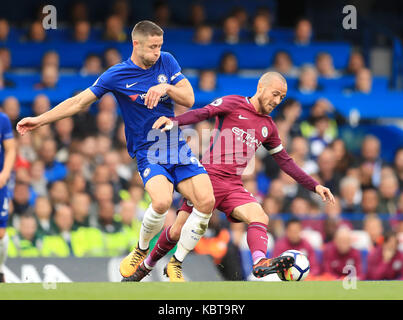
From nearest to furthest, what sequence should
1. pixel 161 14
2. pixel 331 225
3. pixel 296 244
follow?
pixel 296 244 < pixel 331 225 < pixel 161 14

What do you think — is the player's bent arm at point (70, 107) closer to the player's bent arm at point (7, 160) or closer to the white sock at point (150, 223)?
the white sock at point (150, 223)

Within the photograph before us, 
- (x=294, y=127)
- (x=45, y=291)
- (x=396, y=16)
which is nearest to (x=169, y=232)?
(x=45, y=291)

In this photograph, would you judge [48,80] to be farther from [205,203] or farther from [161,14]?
[205,203]

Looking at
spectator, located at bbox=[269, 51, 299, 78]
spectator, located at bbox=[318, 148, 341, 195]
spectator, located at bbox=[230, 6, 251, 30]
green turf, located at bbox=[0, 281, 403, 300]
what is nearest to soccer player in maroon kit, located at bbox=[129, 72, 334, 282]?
green turf, located at bbox=[0, 281, 403, 300]

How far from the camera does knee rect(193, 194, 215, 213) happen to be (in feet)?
22.5

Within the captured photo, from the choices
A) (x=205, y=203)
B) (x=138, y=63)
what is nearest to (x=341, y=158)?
(x=205, y=203)

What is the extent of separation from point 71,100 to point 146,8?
9.86m

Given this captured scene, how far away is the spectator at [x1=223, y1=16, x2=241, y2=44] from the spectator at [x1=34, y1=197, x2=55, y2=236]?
5.79m

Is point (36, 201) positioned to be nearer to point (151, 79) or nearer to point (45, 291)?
point (151, 79)

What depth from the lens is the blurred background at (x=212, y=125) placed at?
1066 centimetres

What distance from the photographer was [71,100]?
269 inches

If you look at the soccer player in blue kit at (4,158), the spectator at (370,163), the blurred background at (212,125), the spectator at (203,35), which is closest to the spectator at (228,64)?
the blurred background at (212,125)

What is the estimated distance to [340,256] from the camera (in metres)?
10.6

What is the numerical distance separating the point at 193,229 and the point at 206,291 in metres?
1.33
